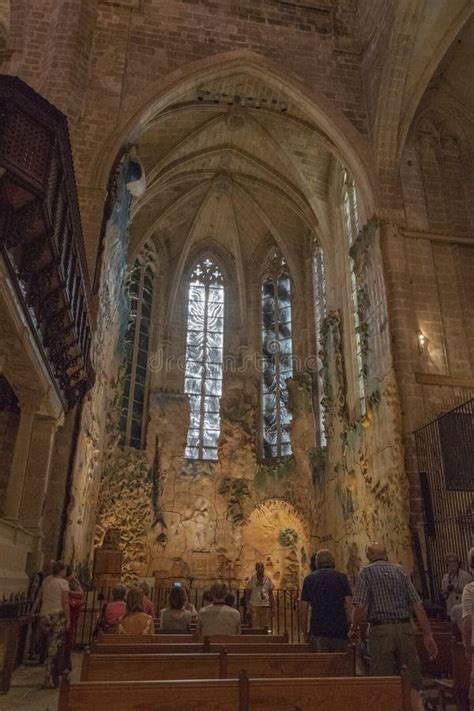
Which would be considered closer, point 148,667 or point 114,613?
point 148,667

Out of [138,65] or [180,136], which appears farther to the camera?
[180,136]

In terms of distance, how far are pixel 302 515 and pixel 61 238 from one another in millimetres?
12825

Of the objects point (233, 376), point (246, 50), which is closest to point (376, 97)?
point (246, 50)

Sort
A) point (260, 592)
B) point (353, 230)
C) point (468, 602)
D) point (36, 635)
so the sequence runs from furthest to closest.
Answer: point (353, 230), point (260, 592), point (36, 635), point (468, 602)

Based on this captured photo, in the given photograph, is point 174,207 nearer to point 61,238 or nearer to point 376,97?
point 376,97

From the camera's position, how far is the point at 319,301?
1884cm

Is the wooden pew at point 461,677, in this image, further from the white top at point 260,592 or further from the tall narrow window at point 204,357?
the tall narrow window at point 204,357

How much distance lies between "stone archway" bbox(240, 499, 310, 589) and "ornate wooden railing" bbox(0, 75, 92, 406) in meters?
11.1

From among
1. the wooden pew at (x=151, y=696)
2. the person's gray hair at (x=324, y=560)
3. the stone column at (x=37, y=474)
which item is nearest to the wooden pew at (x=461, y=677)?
the person's gray hair at (x=324, y=560)

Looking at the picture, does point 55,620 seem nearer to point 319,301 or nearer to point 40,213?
point 40,213

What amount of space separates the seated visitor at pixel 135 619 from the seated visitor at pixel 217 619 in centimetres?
52

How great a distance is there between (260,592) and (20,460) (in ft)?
15.8

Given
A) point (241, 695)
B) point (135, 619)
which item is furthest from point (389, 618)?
point (135, 619)

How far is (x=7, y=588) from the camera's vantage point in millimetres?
7035
